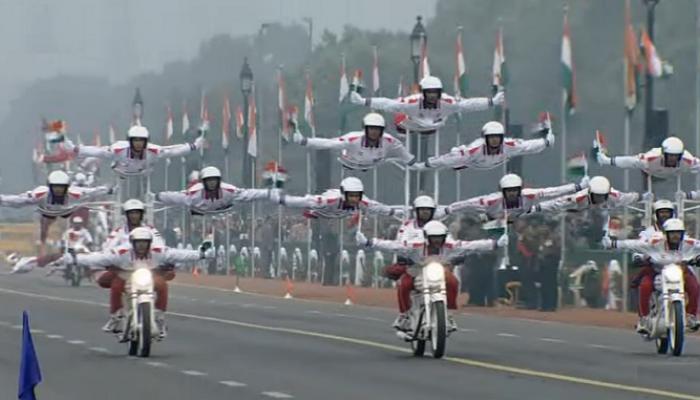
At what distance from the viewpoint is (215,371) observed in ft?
80.4

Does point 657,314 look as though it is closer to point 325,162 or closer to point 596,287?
point 596,287

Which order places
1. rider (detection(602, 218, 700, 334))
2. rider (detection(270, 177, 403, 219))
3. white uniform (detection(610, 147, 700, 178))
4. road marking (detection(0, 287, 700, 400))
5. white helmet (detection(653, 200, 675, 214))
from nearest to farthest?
road marking (detection(0, 287, 700, 400)), rider (detection(602, 218, 700, 334)), white helmet (detection(653, 200, 675, 214)), white uniform (detection(610, 147, 700, 178)), rider (detection(270, 177, 403, 219))

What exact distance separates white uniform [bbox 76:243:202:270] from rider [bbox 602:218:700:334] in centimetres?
532

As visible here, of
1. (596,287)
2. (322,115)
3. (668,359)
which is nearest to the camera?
(668,359)

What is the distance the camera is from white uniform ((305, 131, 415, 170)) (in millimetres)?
A: 35406

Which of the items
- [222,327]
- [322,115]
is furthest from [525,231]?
[322,115]

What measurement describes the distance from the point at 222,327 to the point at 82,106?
239 ft

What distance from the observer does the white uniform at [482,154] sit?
3381 cm

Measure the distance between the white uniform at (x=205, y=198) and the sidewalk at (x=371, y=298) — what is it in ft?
22.9

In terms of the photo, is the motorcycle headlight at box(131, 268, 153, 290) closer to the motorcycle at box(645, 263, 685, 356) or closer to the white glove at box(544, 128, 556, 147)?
the motorcycle at box(645, 263, 685, 356)

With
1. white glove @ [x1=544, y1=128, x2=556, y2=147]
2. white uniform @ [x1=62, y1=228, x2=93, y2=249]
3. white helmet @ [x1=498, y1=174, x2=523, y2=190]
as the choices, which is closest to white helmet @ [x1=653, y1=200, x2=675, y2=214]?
white helmet @ [x1=498, y1=174, x2=523, y2=190]

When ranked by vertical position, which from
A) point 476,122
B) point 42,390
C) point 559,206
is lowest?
point 42,390

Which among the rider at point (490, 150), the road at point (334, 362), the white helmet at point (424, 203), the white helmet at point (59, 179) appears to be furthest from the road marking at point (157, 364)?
the rider at point (490, 150)

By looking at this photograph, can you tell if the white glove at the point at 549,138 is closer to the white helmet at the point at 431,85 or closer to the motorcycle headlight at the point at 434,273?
the white helmet at the point at 431,85
